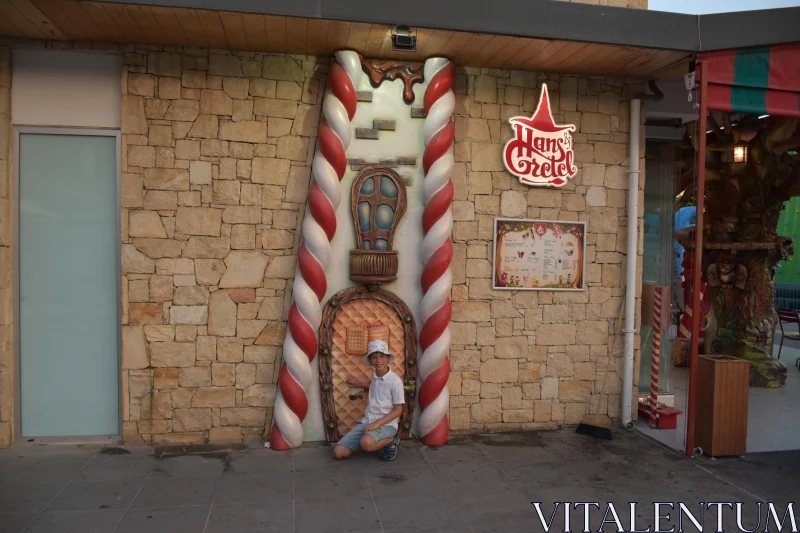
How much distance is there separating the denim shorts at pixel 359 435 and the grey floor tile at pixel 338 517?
0.71 m

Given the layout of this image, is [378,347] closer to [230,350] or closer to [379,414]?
[379,414]

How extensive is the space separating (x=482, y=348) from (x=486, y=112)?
2.19 metres

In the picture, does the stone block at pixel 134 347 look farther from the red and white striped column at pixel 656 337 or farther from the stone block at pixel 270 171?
the red and white striped column at pixel 656 337

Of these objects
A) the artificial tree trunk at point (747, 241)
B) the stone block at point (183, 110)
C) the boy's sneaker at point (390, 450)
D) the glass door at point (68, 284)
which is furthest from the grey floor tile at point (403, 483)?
the artificial tree trunk at point (747, 241)

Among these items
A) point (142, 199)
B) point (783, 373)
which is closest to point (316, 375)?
point (142, 199)

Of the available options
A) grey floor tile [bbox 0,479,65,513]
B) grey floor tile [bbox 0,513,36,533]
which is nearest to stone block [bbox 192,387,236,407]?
grey floor tile [bbox 0,479,65,513]

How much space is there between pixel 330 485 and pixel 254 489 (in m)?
0.54

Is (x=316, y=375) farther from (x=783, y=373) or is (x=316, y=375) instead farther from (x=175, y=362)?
(x=783, y=373)

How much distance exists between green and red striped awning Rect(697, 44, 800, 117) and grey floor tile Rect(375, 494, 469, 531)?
3.91 metres

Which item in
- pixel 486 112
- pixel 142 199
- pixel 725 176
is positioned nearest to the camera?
pixel 142 199

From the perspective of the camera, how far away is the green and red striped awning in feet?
17.1

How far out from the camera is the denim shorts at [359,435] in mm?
4945

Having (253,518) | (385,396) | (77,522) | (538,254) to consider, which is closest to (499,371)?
(538,254)

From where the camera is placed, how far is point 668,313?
6.36 metres
